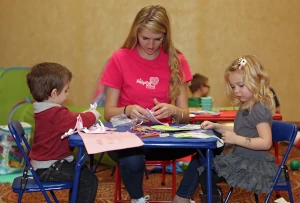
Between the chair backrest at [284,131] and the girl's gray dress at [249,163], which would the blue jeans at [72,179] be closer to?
the girl's gray dress at [249,163]

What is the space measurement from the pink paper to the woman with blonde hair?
0.57 m

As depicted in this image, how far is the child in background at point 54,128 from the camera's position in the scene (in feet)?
7.30

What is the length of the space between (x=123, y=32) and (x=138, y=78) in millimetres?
3007

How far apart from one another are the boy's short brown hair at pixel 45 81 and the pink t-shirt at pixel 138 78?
461 millimetres

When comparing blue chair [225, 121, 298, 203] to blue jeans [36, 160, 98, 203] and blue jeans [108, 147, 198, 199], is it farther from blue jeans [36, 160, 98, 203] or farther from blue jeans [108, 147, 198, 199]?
blue jeans [36, 160, 98, 203]

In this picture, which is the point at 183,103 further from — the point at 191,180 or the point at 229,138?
the point at 229,138

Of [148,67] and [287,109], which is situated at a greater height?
[148,67]

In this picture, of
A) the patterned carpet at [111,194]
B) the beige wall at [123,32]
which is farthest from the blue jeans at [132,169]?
the beige wall at [123,32]

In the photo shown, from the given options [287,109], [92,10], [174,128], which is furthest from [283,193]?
[92,10]

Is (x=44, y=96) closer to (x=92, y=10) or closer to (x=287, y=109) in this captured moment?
(x=92, y=10)

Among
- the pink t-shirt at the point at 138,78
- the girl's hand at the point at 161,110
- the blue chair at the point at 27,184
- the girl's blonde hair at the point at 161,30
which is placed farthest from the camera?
the pink t-shirt at the point at 138,78

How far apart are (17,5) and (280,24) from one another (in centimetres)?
327

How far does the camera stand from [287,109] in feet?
19.4

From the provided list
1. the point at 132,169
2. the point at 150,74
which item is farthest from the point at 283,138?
the point at 150,74
